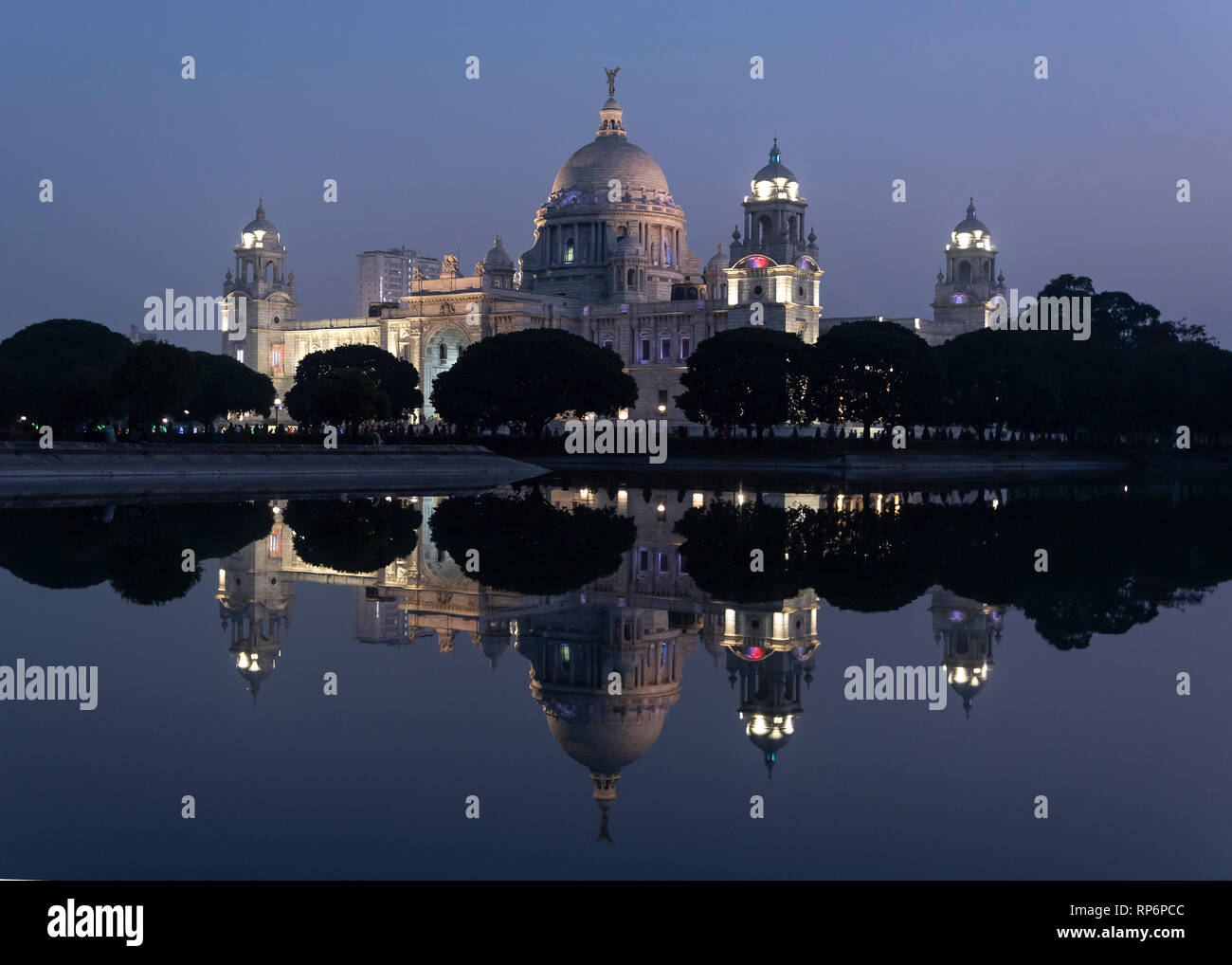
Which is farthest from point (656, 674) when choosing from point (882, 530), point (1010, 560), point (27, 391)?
point (27, 391)

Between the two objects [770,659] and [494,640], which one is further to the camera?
[494,640]

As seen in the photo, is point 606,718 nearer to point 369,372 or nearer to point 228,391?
point 228,391

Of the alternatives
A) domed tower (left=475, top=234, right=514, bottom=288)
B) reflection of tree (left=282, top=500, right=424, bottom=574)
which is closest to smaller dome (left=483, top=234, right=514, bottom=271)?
domed tower (left=475, top=234, right=514, bottom=288)

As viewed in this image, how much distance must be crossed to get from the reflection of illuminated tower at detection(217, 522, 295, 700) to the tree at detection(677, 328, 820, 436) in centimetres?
6190

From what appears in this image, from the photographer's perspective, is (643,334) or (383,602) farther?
(643,334)

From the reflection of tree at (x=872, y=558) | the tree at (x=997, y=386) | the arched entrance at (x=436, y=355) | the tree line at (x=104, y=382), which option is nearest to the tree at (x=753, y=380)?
the tree at (x=997, y=386)

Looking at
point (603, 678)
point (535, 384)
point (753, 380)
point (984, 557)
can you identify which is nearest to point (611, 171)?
point (535, 384)

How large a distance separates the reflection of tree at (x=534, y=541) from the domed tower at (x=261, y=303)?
109 metres

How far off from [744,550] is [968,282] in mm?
119216

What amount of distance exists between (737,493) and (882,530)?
750 inches

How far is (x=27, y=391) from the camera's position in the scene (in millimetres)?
90375

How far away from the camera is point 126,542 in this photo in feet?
92.1
